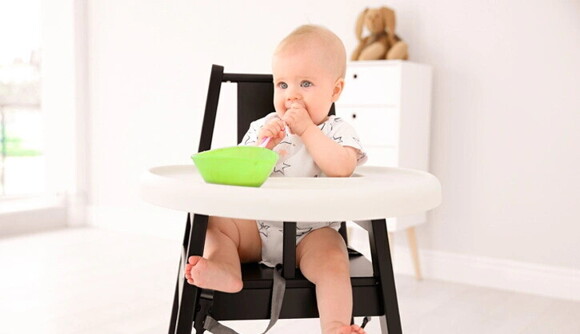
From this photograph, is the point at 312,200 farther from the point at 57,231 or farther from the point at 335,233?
the point at 57,231

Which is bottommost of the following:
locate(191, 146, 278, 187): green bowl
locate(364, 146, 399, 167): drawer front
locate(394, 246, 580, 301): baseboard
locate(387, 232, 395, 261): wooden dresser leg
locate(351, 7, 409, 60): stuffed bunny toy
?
locate(394, 246, 580, 301): baseboard

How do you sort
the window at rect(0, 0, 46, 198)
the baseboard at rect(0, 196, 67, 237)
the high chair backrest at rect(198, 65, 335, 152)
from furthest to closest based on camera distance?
the window at rect(0, 0, 46, 198) < the baseboard at rect(0, 196, 67, 237) < the high chair backrest at rect(198, 65, 335, 152)

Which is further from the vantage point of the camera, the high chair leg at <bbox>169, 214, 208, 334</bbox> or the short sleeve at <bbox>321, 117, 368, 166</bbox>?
the short sleeve at <bbox>321, 117, 368, 166</bbox>

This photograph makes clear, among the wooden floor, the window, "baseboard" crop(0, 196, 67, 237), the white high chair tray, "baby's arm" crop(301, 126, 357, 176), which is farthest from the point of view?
the window

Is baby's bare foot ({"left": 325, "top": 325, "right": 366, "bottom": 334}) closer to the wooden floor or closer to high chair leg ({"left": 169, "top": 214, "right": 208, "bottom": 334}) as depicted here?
high chair leg ({"left": 169, "top": 214, "right": 208, "bottom": 334})

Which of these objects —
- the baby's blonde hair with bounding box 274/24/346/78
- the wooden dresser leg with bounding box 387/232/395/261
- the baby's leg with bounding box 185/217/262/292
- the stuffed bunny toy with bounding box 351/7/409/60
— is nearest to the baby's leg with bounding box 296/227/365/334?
the baby's leg with bounding box 185/217/262/292

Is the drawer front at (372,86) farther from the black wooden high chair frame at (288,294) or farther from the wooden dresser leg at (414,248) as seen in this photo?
the black wooden high chair frame at (288,294)

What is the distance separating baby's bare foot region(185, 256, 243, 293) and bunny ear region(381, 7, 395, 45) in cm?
180

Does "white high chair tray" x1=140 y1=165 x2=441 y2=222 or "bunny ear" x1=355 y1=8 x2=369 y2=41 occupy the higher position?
"bunny ear" x1=355 y1=8 x2=369 y2=41

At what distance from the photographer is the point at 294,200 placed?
3.05 ft

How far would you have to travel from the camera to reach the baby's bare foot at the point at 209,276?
1.11 meters

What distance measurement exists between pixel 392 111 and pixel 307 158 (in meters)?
1.34

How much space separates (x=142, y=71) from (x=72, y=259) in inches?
45.6

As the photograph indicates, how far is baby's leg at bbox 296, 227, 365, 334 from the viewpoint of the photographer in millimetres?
1122
